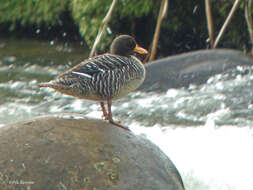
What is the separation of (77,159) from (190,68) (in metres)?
3.96

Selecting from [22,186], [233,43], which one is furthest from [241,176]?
[233,43]

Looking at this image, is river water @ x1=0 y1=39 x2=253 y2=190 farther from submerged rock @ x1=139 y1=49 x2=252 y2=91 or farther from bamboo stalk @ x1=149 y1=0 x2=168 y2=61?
bamboo stalk @ x1=149 y1=0 x2=168 y2=61

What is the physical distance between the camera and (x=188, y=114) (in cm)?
680

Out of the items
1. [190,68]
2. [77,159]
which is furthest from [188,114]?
[77,159]

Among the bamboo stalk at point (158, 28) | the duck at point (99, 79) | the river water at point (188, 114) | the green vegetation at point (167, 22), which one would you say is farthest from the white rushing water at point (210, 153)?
the green vegetation at point (167, 22)

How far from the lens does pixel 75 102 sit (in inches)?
303

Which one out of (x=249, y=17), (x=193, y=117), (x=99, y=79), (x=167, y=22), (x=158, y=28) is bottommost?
(x=193, y=117)

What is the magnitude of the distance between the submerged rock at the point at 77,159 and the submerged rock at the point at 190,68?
326 cm

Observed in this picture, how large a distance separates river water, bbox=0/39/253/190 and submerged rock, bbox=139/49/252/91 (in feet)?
0.37

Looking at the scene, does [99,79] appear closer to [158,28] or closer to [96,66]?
[96,66]

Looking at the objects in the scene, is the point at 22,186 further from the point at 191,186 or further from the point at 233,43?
the point at 233,43

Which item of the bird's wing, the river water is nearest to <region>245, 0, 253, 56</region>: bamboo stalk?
the river water

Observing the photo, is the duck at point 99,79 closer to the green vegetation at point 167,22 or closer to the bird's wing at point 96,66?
the bird's wing at point 96,66

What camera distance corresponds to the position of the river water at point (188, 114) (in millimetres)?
5523
